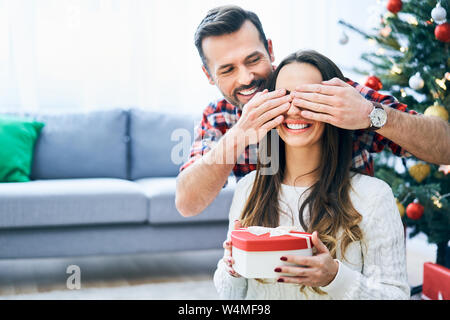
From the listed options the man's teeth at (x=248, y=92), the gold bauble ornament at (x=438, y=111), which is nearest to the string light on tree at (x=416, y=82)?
the gold bauble ornament at (x=438, y=111)

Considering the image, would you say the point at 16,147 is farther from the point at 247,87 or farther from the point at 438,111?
the point at 438,111

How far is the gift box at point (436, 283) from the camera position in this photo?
1998mm

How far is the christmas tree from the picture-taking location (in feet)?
6.89

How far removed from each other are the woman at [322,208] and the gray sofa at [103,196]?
126cm

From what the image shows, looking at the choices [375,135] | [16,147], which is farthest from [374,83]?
[16,147]

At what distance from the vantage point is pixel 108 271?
2697 mm

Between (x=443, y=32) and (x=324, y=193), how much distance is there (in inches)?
45.7

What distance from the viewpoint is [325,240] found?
1119 millimetres

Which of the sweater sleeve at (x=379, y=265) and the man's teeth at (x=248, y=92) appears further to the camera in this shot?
the man's teeth at (x=248, y=92)

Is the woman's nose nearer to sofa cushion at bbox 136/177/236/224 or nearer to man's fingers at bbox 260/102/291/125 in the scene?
man's fingers at bbox 260/102/291/125

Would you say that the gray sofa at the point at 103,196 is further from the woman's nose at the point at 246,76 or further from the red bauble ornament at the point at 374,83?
the woman's nose at the point at 246,76

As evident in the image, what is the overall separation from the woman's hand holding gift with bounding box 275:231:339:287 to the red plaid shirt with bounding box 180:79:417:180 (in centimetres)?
54

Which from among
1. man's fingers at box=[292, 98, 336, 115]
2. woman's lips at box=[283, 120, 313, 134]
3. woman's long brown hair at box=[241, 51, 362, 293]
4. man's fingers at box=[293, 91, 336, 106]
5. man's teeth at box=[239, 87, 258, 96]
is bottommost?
woman's long brown hair at box=[241, 51, 362, 293]

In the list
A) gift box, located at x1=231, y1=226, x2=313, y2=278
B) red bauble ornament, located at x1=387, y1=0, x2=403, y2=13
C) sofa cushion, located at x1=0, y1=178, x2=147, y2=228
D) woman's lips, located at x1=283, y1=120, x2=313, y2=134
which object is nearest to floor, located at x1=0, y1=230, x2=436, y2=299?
sofa cushion, located at x1=0, y1=178, x2=147, y2=228
